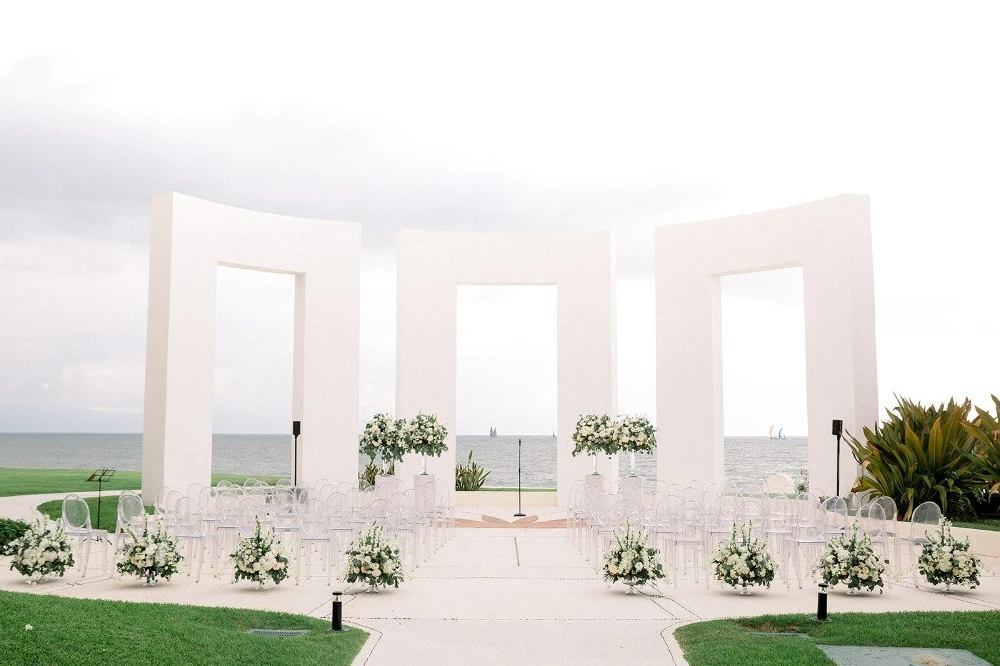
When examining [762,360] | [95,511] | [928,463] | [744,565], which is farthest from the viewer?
[762,360]

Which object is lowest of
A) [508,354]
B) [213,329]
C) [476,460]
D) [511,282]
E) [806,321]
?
[476,460]

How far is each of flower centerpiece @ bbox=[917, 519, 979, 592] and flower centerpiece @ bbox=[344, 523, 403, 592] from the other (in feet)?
15.6

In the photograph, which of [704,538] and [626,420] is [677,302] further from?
[704,538]

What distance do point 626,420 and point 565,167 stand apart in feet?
27.7

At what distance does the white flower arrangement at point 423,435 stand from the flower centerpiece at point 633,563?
21.6ft

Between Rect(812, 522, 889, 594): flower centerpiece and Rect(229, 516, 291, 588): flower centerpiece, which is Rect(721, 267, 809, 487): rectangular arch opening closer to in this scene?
Rect(812, 522, 889, 594): flower centerpiece

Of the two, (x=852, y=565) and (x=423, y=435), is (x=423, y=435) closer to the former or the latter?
(x=423, y=435)

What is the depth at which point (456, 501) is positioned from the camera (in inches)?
660

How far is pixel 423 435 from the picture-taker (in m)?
14.3

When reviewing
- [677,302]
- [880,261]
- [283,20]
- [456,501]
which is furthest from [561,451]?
[880,261]

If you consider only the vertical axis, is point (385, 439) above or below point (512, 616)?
above

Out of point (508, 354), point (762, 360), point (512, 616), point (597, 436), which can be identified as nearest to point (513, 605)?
point (512, 616)

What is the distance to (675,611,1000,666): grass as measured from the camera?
222 inches

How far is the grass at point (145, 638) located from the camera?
5.30 metres
